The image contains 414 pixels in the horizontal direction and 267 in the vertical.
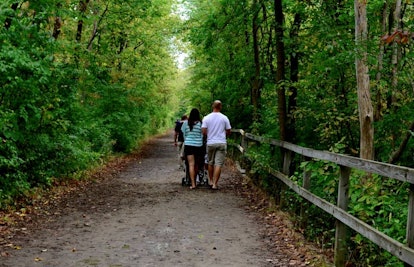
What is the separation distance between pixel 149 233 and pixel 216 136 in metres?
4.48

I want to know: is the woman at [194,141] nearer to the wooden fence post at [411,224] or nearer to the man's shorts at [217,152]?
the man's shorts at [217,152]

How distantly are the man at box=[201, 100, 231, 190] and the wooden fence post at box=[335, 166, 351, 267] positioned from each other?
5845mm

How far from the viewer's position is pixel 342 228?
5.09 metres

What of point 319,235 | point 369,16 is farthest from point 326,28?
point 319,235

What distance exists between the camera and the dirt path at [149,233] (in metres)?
5.61

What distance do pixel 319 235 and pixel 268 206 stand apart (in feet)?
9.01

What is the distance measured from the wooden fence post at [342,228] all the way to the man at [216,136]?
5845mm

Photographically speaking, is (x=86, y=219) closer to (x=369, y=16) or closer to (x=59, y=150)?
(x=59, y=150)

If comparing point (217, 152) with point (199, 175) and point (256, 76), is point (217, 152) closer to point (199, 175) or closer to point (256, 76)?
point (199, 175)

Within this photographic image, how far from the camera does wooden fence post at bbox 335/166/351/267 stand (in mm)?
5008

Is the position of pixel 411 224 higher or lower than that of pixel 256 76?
lower

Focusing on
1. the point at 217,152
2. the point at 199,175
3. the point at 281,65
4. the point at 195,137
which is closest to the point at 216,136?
the point at 217,152

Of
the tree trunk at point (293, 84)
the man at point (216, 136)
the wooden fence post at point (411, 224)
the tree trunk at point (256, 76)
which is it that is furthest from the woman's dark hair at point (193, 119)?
the wooden fence post at point (411, 224)

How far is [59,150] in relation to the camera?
10852 mm
